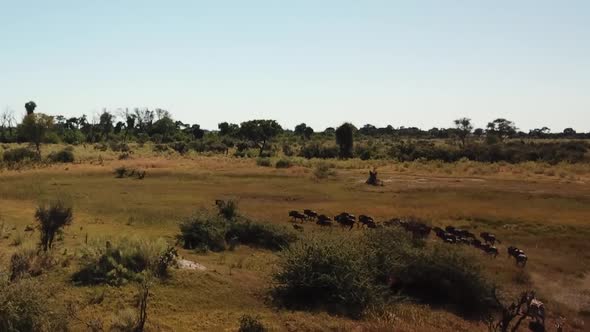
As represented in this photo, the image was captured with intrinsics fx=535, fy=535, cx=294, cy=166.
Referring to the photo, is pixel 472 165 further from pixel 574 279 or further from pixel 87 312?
pixel 87 312

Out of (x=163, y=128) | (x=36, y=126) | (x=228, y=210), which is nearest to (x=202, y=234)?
(x=228, y=210)

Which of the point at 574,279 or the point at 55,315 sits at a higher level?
the point at 55,315

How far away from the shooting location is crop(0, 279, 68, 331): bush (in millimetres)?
11539

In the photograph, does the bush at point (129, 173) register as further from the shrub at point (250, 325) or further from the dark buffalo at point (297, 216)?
the shrub at point (250, 325)

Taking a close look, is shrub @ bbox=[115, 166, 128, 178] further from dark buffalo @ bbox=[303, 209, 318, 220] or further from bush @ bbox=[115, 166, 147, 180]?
dark buffalo @ bbox=[303, 209, 318, 220]

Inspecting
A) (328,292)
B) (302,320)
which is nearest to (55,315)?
(302,320)

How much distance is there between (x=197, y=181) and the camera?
159 ft

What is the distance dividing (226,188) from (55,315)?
105 feet

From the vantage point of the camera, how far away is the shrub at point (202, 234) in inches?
884

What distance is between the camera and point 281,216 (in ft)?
105

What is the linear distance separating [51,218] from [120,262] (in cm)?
484

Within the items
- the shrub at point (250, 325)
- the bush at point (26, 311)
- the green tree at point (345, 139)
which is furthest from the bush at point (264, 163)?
the bush at point (26, 311)

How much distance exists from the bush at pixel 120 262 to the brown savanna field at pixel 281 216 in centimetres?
51

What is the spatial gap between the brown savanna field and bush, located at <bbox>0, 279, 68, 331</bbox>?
2.52ft
